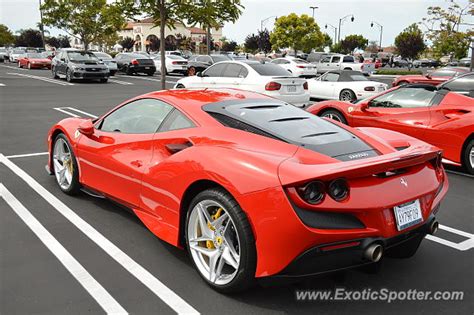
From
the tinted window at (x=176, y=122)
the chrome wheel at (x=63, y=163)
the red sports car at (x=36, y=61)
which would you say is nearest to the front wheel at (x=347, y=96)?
the chrome wheel at (x=63, y=163)

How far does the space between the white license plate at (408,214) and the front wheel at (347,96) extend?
1208 cm

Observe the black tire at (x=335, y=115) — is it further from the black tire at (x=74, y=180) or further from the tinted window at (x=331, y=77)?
the tinted window at (x=331, y=77)

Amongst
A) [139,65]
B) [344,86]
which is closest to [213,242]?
[344,86]

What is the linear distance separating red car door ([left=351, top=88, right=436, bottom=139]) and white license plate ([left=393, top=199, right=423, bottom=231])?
170 inches

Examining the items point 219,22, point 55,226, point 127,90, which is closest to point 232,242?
point 55,226

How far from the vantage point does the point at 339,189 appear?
9.14 feet

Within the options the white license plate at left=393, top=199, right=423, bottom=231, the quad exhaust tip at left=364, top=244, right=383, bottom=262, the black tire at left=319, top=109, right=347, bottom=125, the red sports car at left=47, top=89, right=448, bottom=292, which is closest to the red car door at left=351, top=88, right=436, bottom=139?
the black tire at left=319, top=109, right=347, bottom=125

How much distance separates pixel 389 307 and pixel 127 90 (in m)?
18.3

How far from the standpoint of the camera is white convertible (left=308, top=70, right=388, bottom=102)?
1471cm

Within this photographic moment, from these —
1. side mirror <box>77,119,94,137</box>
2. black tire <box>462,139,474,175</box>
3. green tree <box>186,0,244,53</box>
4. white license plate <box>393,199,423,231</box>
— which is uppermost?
green tree <box>186,0,244,53</box>

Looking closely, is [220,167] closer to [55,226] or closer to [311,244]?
[311,244]

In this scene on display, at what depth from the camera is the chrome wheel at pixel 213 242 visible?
3.10 metres

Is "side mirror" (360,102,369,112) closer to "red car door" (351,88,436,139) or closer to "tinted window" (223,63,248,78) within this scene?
"red car door" (351,88,436,139)

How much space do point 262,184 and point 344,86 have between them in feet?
42.7
